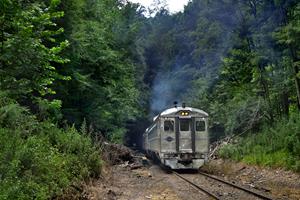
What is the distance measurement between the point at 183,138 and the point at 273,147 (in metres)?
3.88

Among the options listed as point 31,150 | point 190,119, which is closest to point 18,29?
point 31,150

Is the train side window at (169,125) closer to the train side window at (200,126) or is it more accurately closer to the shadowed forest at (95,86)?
the train side window at (200,126)

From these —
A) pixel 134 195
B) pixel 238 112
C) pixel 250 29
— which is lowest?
pixel 134 195

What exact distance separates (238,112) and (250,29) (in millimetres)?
4630

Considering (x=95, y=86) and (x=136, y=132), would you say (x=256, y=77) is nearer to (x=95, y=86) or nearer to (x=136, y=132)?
(x=95, y=86)

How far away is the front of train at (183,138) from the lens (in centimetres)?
1839

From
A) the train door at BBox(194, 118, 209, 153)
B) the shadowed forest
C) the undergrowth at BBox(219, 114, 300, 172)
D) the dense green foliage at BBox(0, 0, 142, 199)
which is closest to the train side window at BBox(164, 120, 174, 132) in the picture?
the train door at BBox(194, 118, 209, 153)

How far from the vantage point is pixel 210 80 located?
117 ft

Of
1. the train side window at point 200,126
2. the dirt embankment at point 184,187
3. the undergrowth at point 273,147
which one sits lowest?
the dirt embankment at point 184,187

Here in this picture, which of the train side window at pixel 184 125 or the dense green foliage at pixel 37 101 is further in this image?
the train side window at pixel 184 125

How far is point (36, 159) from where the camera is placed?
7.70 m

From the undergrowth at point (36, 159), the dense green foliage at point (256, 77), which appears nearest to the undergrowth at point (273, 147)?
the dense green foliage at point (256, 77)

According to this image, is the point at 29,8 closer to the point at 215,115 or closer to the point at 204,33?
the point at 215,115

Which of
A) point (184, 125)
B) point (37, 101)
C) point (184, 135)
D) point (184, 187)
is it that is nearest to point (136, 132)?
point (184, 125)
